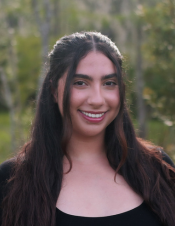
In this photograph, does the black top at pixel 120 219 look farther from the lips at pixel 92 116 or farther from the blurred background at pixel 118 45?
the blurred background at pixel 118 45

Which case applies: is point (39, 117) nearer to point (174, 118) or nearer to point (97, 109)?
point (97, 109)

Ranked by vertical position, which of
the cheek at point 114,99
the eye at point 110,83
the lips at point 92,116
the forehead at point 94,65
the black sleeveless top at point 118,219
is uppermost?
the forehead at point 94,65

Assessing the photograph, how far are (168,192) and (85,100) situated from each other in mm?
728

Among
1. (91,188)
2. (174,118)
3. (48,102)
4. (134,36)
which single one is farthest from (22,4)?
(91,188)

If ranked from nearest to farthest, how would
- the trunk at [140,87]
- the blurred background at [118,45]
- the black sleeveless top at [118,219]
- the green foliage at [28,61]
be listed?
1. the black sleeveless top at [118,219]
2. the blurred background at [118,45]
3. the trunk at [140,87]
4. the green foliage at [28,61]

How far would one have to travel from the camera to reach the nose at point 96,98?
1.87 m

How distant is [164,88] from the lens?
4.11 meters

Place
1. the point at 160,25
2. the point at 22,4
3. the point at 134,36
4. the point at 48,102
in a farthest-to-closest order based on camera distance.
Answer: the point at 134,36, the point at 22,4, the point at 160,25, the point at 48,102

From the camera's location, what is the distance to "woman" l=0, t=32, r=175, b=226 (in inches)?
71.9

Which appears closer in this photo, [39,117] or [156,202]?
[156,202]

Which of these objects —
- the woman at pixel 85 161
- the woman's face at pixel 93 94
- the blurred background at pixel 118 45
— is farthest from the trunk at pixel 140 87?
the woman's face at pixel 93 94

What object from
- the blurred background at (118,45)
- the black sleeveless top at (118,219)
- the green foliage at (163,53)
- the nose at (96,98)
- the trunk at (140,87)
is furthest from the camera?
the trunk at (140,87)

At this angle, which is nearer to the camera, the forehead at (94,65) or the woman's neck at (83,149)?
the forehead at (94,65)

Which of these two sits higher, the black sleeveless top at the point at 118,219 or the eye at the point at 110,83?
the eye at the point at 110,83
